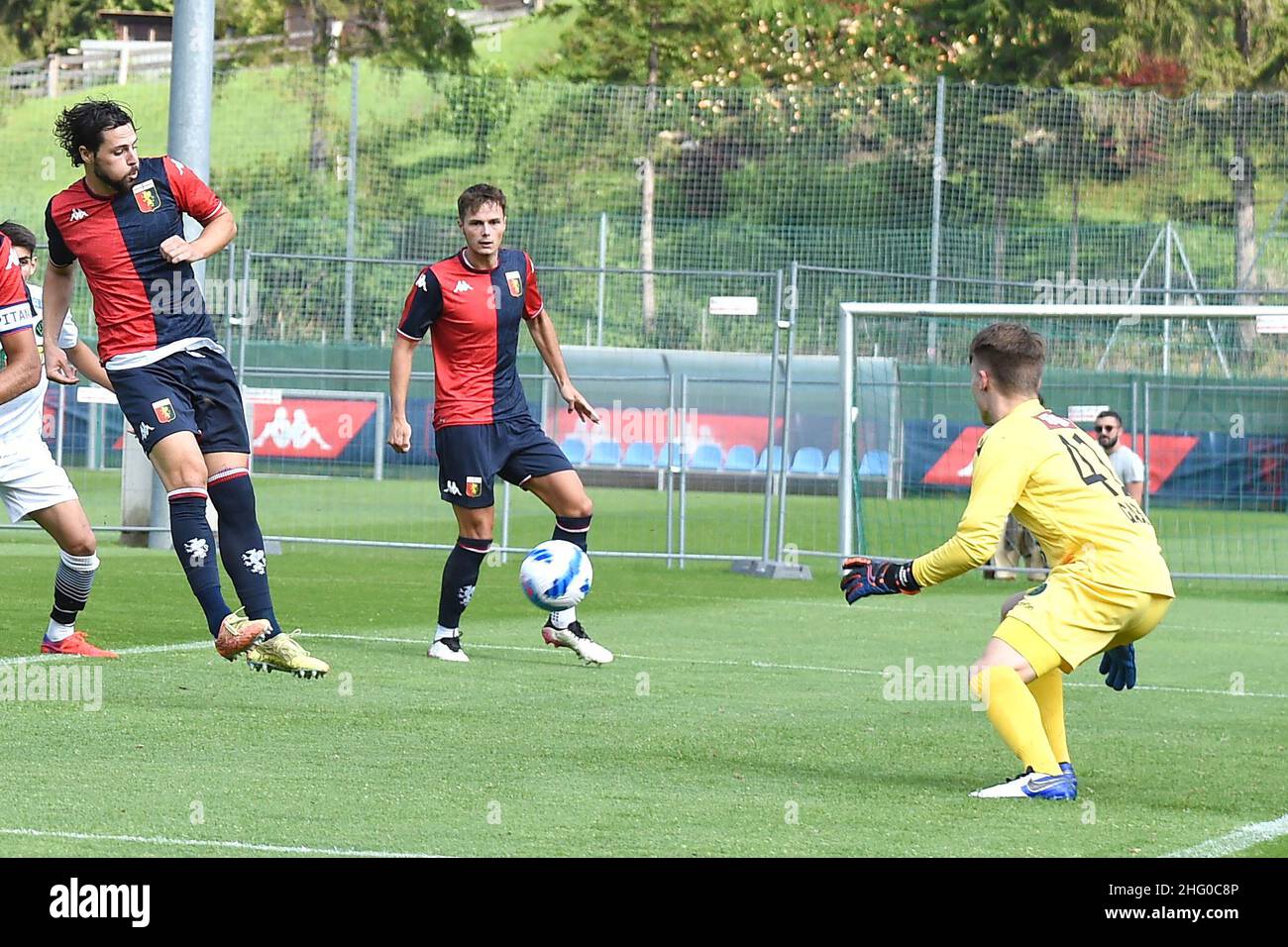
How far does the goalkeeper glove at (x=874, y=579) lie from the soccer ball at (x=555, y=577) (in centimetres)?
317

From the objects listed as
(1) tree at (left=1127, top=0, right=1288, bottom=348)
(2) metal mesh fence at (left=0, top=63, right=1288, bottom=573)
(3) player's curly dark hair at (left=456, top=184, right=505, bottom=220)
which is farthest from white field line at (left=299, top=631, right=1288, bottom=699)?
(1) tree at (left=1127, top=0, right=1288, bottom=348)

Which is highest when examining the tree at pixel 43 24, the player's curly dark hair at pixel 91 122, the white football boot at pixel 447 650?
the tree at pixel 43 24

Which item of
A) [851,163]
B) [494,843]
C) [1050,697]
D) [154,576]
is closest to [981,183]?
[851,163]

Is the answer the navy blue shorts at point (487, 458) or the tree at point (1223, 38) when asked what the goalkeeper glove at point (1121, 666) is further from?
the tree at point (1223, 38)

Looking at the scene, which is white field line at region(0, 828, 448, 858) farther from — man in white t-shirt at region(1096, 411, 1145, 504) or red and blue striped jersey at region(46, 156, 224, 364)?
man in white t-shirt at region(1096, 411, 1145, 504)

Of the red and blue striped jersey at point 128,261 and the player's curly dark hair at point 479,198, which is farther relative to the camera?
the player's curly dark hair at point 479,198

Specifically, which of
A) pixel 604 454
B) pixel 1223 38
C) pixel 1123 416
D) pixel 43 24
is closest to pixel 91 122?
pixel 604 454

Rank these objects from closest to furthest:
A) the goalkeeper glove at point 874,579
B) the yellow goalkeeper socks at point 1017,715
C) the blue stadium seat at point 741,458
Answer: the goalkeeper glove at point 874,579
the yellow goalkeeper socks at point 1017,715
the blue stadium seat at point 741,458

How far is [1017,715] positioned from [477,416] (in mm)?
4146

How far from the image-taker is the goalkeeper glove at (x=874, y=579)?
20.1 ft

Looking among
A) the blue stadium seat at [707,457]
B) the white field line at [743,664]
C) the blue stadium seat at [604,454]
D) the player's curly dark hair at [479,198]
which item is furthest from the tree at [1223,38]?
the player's curly dark hair at [479,198]

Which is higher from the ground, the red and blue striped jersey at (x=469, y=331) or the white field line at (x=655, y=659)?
the red and blue striped jersey at (x=469, y=331)

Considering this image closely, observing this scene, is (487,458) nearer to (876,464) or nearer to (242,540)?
(242,540)

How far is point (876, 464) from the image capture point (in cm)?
1805
